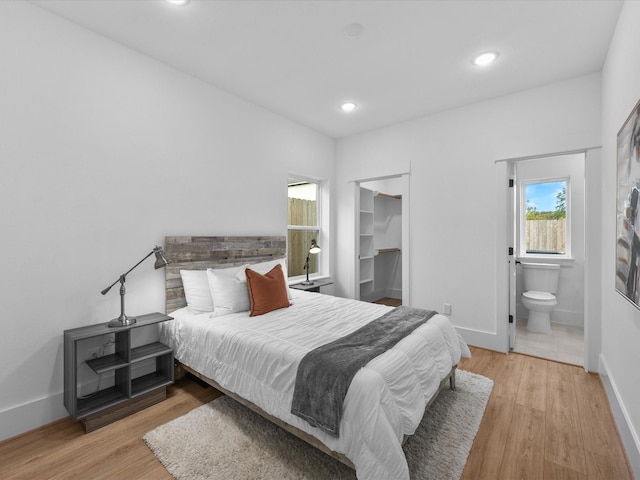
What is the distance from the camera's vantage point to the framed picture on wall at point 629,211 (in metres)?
1.57

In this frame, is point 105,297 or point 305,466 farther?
point 105,297

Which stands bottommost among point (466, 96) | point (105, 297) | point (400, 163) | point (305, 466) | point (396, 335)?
point (305, 466)

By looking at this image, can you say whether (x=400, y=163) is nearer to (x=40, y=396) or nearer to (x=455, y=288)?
(x=455, y=288)

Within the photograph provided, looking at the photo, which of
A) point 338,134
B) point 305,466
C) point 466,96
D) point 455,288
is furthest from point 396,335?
point 338,134

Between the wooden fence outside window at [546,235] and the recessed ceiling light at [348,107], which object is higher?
the recessed ceiling light at [348,107]

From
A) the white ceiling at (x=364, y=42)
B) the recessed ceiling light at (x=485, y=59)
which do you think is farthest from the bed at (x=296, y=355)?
the recessed ceiling light at (x=485, y=59)

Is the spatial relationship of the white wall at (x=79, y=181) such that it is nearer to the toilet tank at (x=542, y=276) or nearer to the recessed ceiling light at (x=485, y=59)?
the recessed ceiling light at (x=485, y=59)

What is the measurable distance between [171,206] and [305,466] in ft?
7.54

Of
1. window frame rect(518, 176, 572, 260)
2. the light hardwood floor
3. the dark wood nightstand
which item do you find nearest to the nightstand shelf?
the light hardwood floor

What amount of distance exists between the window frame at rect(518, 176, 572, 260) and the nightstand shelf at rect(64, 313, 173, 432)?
498cm

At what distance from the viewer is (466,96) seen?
3320 mm

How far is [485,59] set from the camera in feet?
8.67

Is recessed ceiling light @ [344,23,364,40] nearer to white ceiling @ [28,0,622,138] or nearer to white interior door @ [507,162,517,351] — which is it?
white ceiling @ [28,0,622,138]

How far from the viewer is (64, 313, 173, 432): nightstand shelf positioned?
6.62 ft
